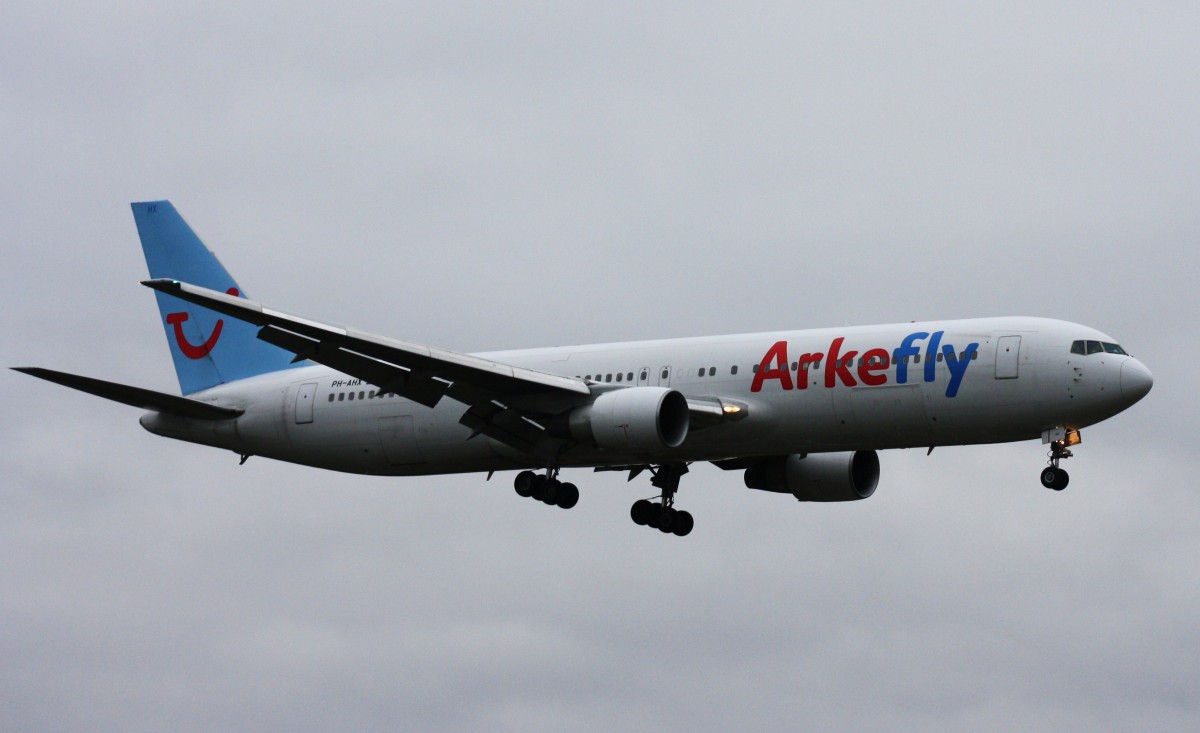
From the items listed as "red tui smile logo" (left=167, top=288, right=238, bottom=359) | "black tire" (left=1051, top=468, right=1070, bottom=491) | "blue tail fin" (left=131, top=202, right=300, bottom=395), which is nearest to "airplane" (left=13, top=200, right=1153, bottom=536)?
"black tire" (left=1051, top=468, right=1070, bottom=491)

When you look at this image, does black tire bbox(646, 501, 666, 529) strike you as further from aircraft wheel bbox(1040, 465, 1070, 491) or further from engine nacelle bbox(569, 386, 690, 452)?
aircraft wheel bbox(1040, 465, 1070, 491)

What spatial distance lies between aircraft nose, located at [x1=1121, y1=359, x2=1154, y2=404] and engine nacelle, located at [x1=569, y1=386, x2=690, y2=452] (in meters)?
10.5

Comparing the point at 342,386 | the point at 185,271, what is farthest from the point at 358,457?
the point at 185,271

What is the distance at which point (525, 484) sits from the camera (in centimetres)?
4969

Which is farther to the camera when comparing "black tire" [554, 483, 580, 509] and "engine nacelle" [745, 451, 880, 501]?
"engine nacelle" [745, 451, 880, 501]

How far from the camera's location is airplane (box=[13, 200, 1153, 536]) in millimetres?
43656

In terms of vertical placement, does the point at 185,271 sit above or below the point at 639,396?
above

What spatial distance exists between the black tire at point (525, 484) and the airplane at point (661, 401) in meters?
0.04

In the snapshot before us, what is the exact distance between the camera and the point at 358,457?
51406 millimetres

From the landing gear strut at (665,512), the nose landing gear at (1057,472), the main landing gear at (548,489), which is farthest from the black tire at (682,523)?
the nose landing gear at (1057,472)

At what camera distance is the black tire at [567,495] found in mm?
49406

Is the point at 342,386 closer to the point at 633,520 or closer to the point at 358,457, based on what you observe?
the point at 358,457

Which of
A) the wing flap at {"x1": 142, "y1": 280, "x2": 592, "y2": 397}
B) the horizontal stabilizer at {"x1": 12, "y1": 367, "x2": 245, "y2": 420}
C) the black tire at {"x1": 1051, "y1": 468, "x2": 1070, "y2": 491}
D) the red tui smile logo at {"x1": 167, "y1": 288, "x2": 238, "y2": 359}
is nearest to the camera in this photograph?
the wing flap at {"x1": 142, "y1": 280, "x2": 592, "y2": 397}

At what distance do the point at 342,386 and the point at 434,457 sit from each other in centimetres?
370
